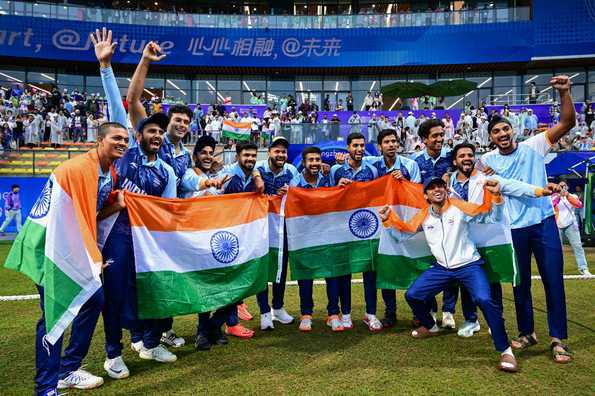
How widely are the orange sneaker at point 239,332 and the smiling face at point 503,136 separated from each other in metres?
3.64

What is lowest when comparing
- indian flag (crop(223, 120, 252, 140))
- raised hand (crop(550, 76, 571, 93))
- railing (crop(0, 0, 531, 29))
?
raised hand (crop(550, 76, 571, 93))

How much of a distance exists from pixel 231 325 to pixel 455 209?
301 centimetres

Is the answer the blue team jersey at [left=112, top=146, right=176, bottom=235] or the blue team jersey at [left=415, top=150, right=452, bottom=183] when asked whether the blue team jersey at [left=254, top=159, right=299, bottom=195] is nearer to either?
the blue team jersey at [left=112, top=146, right=176, bottom=235]

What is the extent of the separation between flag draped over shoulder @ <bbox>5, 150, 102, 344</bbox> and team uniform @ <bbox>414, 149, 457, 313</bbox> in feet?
13.6

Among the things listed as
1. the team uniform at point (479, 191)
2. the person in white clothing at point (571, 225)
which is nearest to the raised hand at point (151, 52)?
the team uniform at point (479, 191)

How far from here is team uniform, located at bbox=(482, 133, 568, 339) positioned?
16.4ft

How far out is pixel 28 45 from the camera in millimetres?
31562

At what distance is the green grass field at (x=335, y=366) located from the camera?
414 cm

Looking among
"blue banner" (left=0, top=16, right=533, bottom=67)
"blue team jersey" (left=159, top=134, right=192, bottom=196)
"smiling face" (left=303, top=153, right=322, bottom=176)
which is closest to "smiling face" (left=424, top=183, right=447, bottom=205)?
"smiling face" (left=303, top=153, right=322, bottom=176)

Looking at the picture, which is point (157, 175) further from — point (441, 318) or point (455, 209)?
point (441, 318)

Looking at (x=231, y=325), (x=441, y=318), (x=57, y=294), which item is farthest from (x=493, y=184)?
(x=57, y=294)

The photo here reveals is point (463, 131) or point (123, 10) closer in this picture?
point (463, 131)

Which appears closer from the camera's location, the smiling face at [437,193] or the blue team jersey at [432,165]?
the smiling face at [437,193]

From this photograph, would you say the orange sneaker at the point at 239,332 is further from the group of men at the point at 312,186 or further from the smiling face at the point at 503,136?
the smiling face at the point at 503,136
